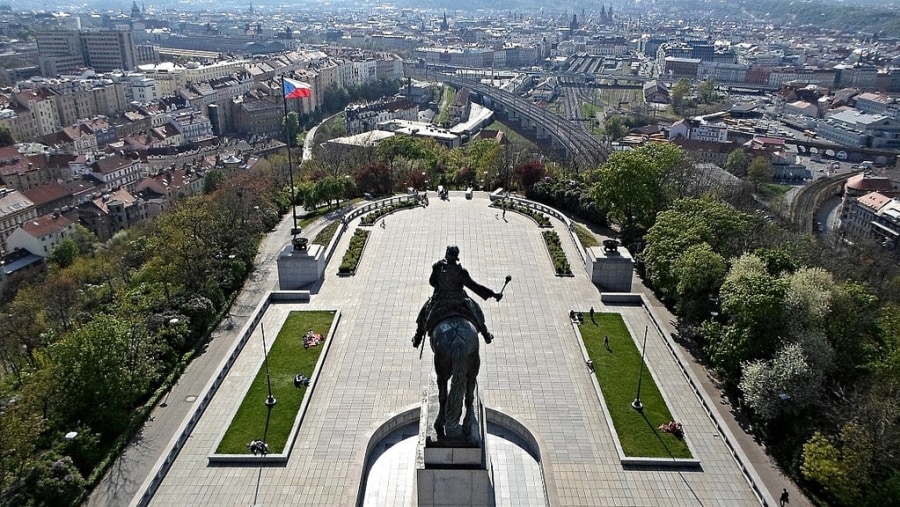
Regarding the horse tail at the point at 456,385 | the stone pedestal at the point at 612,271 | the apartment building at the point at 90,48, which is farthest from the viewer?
the apartment building at the point at 90,48

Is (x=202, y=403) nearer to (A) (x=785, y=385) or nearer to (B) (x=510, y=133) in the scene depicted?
(A) (x=785, y=385)

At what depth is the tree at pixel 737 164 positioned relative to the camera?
97.3 m

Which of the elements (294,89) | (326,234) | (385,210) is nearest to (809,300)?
(326,234)

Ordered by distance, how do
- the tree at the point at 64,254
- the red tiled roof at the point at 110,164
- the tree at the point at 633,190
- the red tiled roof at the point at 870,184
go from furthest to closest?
the red tiled roof at the point at 110,164 → the red tiled roof at the point at 870,184 → the tree at the point at 64,254 → the tree at the point at 633,190

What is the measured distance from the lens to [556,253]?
4684 centimetres

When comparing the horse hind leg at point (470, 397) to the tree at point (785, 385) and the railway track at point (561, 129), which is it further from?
the railway track at point (561, 129)

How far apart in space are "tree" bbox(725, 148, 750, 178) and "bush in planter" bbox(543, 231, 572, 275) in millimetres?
59473

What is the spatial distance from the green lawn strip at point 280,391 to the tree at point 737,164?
80.6 metres

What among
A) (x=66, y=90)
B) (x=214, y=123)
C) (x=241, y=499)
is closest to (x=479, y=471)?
(x=241, y=499)

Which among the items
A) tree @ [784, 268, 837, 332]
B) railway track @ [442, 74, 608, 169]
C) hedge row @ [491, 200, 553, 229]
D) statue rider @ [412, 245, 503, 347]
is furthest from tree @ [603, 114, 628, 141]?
statue rider @ [412, 245, 503, 347]

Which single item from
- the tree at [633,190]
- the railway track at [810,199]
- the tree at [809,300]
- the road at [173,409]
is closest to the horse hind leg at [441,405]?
the road at [173,409]

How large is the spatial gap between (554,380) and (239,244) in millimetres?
28147

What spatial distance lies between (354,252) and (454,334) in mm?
29375

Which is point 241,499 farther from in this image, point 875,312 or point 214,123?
point 214,123
